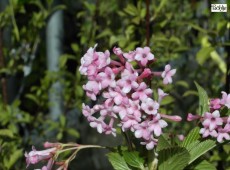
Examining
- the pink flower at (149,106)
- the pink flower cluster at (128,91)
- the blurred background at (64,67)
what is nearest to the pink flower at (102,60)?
the pink flower cluster at (128,91)

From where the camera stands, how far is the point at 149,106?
3.16 ft

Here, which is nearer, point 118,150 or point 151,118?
point 151,118

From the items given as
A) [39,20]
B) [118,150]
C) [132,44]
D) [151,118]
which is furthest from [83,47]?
[151,118]

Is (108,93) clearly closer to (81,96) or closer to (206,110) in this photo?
(206,110)

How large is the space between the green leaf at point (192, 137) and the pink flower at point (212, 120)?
0.25 ft

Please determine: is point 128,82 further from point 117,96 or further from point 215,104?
point 215,104

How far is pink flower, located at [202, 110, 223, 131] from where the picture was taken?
3.34 ft

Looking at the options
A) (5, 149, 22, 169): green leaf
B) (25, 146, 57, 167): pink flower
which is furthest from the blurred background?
(25, 146, 57, 167): pink flower

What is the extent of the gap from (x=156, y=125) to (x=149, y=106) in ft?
0.14

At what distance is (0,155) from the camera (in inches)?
62.7

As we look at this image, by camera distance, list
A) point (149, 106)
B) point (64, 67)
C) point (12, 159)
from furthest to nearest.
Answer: point (64, 67) < point (12, 159) < point (149, 106)

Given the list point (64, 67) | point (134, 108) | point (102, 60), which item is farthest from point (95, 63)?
point (64, 67)

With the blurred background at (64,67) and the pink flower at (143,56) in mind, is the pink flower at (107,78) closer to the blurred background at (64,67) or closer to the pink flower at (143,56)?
the pink flower at (143,56)

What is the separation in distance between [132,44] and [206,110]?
77cm
